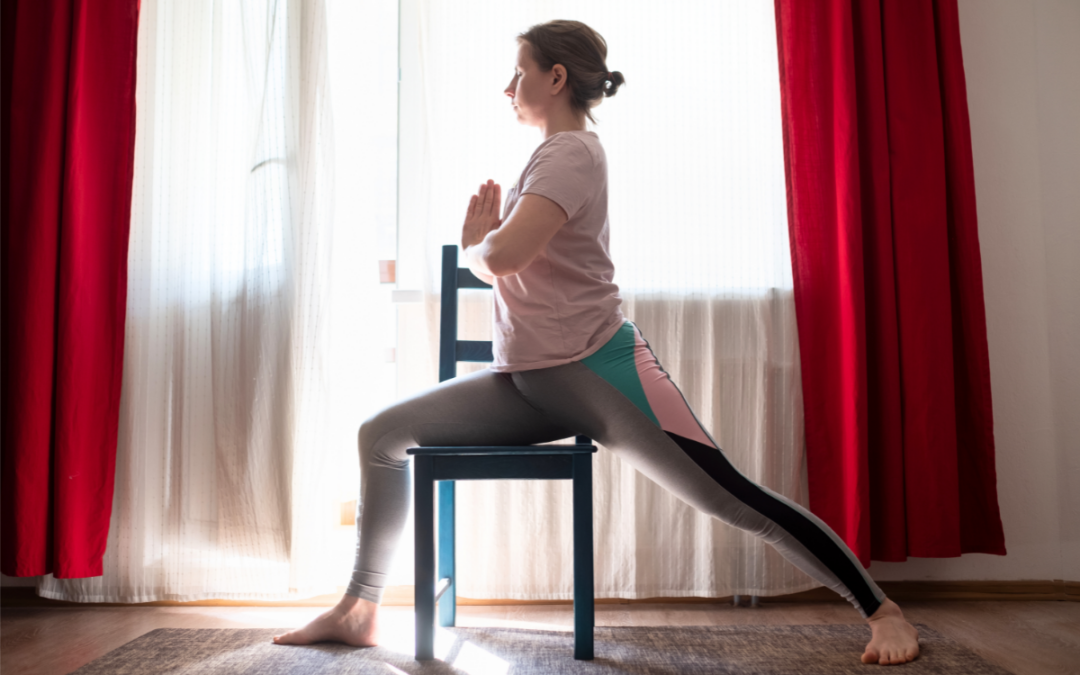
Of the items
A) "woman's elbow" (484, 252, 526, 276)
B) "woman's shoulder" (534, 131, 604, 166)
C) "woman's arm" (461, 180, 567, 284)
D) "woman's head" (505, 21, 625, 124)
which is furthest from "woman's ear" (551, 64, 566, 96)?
"woman's elbow" (484, 252, 526, 276)

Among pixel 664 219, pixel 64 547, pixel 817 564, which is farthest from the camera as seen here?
pixel 664 219

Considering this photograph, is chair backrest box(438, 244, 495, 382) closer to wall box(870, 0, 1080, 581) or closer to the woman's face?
the woman's face

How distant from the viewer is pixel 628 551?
1.88 metres

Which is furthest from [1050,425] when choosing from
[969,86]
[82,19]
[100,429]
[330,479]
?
[82,19]

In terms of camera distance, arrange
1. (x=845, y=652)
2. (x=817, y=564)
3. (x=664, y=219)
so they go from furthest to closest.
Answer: (x=664, y=219) < (x=845, y=652) < (x=817, y=564)

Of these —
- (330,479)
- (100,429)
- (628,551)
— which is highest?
(100,429)

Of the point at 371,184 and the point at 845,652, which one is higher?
the point at 371,184

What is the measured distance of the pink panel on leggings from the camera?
1.31m

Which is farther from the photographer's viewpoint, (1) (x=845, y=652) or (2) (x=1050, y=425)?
(2) (x=1050, y=425)

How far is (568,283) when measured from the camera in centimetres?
138

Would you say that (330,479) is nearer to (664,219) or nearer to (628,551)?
(628,551)

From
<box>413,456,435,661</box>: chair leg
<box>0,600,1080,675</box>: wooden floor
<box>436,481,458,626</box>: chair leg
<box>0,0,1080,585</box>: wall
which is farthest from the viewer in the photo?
<box>0,0,1080,585</box>: wall

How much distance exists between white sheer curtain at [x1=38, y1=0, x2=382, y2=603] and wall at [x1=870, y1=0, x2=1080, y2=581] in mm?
1632

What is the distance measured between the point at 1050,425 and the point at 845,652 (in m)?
1.03
